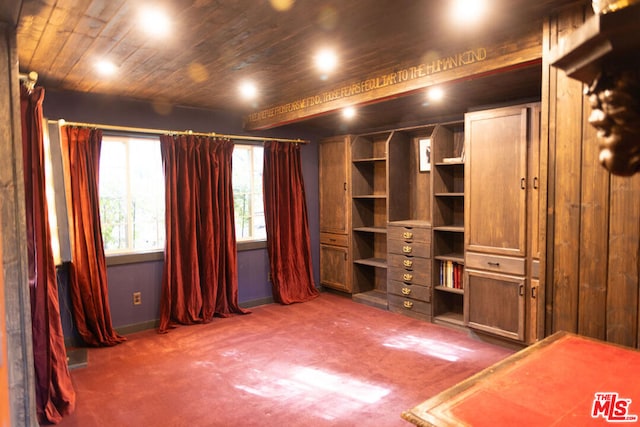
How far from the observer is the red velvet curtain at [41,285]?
2291 millimetres

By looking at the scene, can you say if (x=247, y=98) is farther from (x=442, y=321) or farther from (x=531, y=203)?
(x=442, y=321)

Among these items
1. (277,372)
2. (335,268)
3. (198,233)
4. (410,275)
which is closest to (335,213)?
(335,268)

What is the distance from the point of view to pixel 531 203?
3338 millimetres

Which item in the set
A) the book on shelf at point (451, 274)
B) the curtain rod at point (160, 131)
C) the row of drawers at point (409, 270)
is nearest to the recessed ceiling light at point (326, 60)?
the curtain rod at point (160, 131)

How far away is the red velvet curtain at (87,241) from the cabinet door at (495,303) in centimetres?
325

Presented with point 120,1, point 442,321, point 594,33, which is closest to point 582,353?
point 594,33

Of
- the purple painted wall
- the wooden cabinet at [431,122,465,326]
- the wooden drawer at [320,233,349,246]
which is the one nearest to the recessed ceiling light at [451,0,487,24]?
the wooden cabinet at [431,122,465,326]

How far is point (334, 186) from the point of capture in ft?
17.7

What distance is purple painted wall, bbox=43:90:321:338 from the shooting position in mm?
3732

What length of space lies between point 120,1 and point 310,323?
332 centimetres

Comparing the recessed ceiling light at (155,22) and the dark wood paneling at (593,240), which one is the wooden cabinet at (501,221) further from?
the recessed ceiling light at (155,22)

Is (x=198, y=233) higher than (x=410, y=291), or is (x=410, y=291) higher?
(x=198, y=233)

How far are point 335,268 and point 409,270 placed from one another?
1195mm

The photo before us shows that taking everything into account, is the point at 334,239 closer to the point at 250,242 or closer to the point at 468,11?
the point at 250,242
